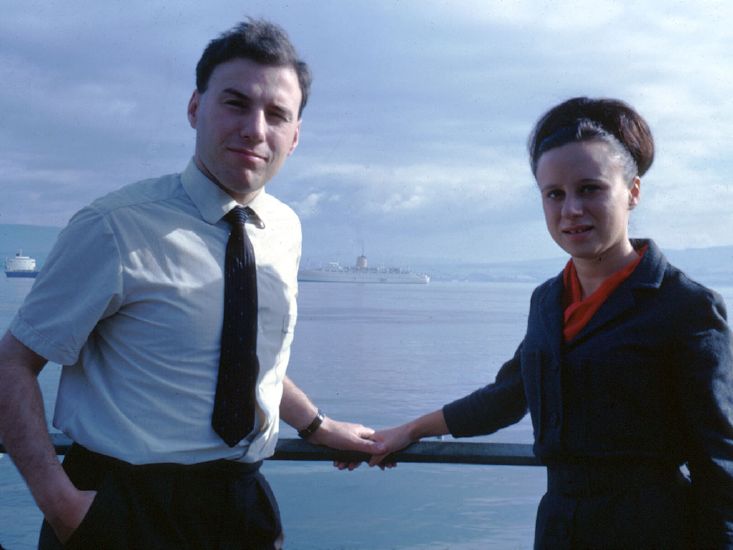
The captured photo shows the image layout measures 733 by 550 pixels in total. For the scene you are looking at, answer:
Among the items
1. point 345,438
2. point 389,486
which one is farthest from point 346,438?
point 389,486

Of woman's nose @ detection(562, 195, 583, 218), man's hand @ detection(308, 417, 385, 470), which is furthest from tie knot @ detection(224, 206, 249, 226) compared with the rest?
woman's nose @ detection(562, 195, 583, 218)

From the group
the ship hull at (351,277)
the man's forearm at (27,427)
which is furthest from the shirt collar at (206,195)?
the ship hull at (351,277)

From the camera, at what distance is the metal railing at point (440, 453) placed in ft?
6.16

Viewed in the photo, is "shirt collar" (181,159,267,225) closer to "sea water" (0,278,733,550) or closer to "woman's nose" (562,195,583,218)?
"woman's nose" (562,195,583,218)

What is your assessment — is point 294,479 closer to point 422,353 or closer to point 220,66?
point 220,66

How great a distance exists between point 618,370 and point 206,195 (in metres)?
1.01

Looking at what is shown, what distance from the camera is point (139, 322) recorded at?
1630 millimetres

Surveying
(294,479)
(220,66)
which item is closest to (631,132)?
(220,66)

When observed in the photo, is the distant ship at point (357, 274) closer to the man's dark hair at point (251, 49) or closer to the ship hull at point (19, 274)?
the ship hull at point (19, 274)

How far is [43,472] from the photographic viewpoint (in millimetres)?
1535

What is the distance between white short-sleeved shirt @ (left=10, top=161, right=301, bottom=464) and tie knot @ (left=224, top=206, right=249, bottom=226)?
17 millimetres

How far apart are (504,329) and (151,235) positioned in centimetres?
3860

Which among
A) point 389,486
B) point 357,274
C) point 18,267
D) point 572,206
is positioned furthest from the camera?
point 357,274

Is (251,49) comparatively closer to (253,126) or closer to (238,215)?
(253,126)
